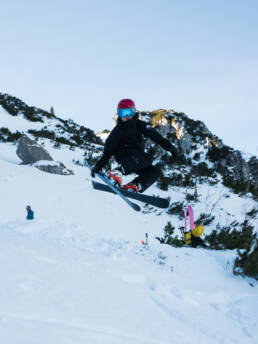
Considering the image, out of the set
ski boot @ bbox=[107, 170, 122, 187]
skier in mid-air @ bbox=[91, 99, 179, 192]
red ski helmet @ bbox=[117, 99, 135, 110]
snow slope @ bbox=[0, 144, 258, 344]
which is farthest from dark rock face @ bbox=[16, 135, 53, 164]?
red ski helmet @ bbox=[117, 99, 135, 110]

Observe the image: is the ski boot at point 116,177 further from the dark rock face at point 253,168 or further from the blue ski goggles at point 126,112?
the dark rock face at point 253,168

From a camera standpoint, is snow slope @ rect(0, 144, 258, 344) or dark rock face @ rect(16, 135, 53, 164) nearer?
snow slope @ rect(0, 144, 258, 344)

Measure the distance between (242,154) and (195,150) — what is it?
16.3ft

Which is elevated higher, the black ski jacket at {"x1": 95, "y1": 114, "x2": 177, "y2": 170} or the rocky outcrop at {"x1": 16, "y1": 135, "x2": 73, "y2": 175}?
the black ski jacket at {"x1": 95, "y1": 114, "x2": 177, "y2": 170}

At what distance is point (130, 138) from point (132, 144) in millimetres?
111

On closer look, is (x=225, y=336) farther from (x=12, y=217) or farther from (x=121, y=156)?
(x=12, y=217)

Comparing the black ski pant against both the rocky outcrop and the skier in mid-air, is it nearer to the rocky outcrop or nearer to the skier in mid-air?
the skier in mid-air

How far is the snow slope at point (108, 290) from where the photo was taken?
1787 millimetres

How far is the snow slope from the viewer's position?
70.4 inches

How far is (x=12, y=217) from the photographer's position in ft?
16.3

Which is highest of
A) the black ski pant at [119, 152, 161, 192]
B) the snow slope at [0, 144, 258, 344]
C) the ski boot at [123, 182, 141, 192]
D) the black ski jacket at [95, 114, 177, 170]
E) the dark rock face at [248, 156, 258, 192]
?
the dark rock face at [248, 156, 258, 192]

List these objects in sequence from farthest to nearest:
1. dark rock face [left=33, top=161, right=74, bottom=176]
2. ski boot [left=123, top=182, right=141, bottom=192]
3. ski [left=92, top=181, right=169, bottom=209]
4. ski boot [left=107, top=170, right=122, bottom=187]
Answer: dark rock face [left=33, top=161, right=74, bottom=176] → ski boot [left=107, top=170, right=122, bottom=187] → ski boot [left=123, top=182, right=141, bottom=192] → ski [left=92, top=181, right=169, bottom=209]

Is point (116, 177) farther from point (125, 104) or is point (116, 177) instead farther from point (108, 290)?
point (108, 290)

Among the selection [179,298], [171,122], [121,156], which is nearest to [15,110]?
[171,122]
